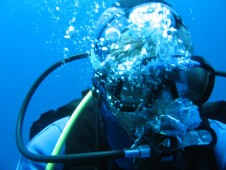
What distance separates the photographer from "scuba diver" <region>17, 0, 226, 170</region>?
5.21 feet

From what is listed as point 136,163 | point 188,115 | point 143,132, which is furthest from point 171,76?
point 136,163

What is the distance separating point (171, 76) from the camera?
1.67m

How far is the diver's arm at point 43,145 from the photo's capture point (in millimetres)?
1927

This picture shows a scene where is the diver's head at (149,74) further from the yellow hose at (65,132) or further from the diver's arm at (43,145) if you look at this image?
the diver's arm at (43,145)

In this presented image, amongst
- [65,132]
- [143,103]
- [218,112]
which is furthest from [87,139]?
[218,112]

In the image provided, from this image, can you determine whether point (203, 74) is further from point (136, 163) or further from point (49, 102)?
point (49, 102)

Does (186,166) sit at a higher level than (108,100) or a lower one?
lower

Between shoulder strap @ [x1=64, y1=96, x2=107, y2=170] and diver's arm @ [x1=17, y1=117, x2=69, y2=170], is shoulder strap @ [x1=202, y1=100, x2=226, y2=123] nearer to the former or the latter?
shoulder strap @ [x1=64, y1=96, x2=107, y2=170]

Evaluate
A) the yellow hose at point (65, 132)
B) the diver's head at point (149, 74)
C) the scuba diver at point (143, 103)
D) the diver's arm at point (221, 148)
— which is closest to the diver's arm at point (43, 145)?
the scuba diver at point (143, 103)

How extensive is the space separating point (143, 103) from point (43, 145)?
0.80m

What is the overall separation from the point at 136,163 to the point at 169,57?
0.62 m

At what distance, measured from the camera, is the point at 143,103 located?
64.6 inches

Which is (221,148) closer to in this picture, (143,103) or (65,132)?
(143,103)

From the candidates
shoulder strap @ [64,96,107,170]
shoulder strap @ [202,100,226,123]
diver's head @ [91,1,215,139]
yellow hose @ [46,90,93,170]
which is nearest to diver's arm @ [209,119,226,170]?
shoulder strap @ [202,100,226,123]
